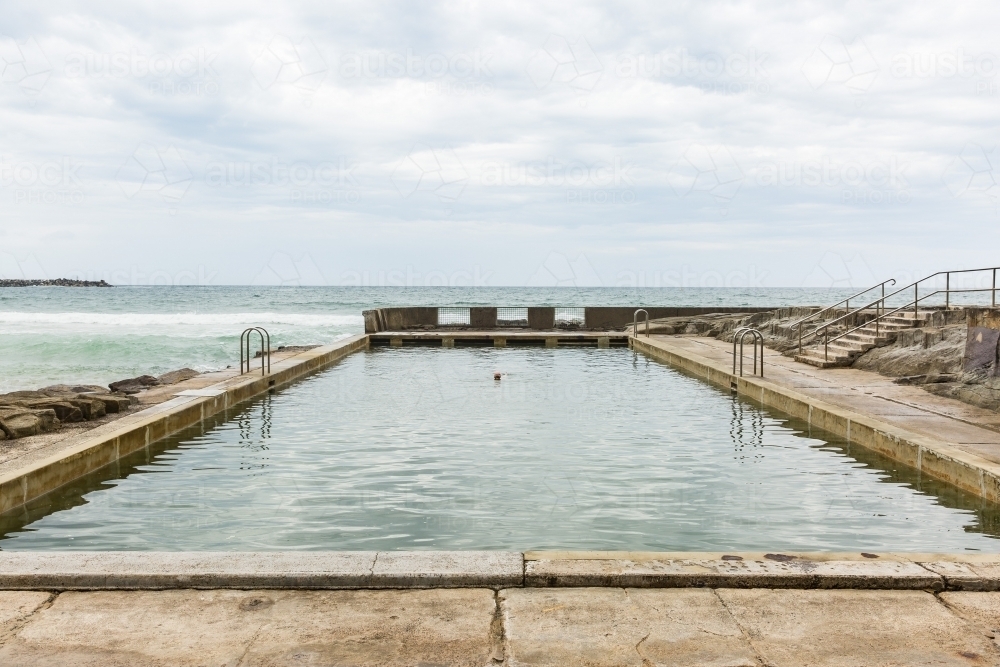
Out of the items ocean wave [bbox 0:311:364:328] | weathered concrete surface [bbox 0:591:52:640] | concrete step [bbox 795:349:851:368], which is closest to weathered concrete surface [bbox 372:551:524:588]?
weathered concrete surface [bbox 0:591:52:640]

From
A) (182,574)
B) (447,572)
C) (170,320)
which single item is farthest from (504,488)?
(170,320)

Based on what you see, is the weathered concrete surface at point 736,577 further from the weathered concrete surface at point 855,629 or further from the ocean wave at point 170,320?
the ocean wave at point 170,320

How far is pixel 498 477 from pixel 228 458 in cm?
302

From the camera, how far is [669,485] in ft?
24.8

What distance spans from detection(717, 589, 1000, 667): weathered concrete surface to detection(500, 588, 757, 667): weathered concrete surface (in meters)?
0.13

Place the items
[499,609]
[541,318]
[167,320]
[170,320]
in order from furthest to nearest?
[167,320]
[170,320]
[541,318]
[499,609]

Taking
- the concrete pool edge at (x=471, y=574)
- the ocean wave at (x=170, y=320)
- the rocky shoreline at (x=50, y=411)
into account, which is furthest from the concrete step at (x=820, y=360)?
the ocean wave at (x=170, y=320)

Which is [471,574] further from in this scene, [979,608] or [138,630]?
[979,608]

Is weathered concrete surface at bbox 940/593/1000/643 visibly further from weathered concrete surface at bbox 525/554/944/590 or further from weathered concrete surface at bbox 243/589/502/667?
weathered concrete surface at bbox 243/589/502/667

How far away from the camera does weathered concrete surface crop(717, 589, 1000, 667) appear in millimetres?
3439

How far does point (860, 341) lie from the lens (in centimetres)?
1717

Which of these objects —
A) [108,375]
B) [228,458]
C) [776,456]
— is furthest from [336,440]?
[108,375]

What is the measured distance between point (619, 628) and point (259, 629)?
1615mm

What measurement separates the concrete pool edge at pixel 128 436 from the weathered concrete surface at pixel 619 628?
467 centimetres
